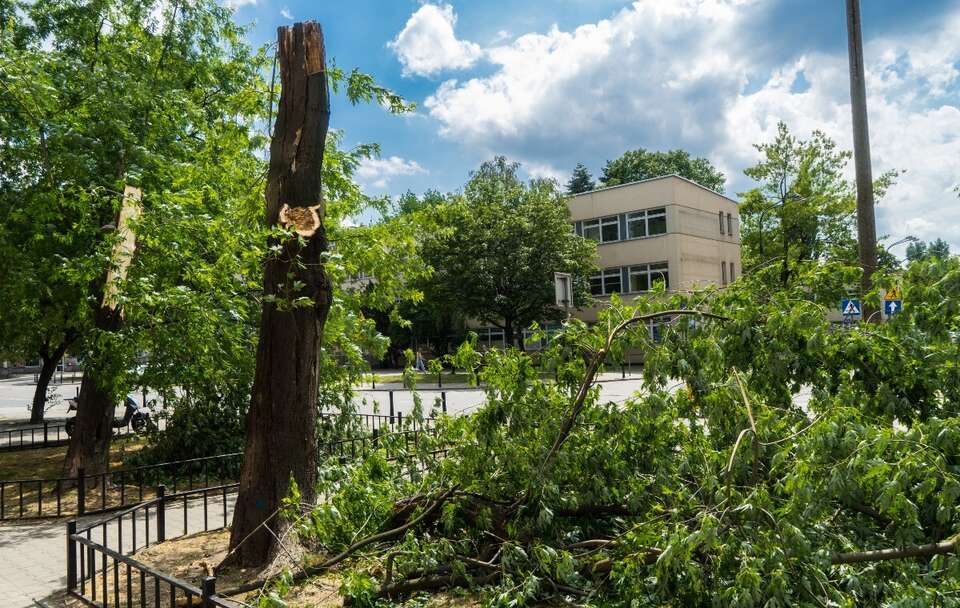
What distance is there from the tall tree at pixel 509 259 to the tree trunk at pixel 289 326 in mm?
29425

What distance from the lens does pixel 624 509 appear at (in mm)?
5324

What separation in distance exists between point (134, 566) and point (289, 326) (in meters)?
2.54

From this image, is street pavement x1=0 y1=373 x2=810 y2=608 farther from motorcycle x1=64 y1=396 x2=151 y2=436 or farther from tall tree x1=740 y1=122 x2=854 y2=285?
tall tree x1=740 y1=122 x2=854 y2=285

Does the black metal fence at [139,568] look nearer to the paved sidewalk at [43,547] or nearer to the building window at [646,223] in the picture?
the paved sidewalk at [43,547]

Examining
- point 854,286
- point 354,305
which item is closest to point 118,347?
point 354,305

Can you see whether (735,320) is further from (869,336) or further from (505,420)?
(505,420)

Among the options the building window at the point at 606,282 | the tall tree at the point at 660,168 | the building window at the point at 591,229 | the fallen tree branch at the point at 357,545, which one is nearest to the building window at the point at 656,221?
the building window at the point at 606,282

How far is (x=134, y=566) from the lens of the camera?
4.58m

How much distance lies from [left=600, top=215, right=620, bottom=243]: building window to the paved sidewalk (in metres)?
35.5

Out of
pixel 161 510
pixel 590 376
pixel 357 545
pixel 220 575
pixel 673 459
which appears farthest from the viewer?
pixel 161 510

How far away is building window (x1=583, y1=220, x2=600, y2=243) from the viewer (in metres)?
44.1

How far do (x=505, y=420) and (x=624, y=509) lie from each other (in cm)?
113

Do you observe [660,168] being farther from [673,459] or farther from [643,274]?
[673,459]

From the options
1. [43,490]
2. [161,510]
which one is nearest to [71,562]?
[161,510]
